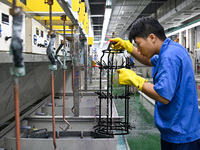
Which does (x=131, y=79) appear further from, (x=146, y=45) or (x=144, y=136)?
(x=144, y=136)

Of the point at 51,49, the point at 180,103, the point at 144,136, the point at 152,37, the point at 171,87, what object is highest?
the point at 152,37

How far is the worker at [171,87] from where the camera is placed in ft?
4.08

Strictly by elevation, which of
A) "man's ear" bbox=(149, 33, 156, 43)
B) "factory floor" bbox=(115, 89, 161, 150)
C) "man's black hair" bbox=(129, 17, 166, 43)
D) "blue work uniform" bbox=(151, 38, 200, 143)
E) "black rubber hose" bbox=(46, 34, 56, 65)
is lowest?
"factory floor" bbox=(115, 89, 161, 150)

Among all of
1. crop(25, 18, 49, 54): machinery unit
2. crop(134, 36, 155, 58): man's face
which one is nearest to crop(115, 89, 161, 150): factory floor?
crop(134, 36, 155, 58): man's face

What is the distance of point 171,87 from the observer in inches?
47.6

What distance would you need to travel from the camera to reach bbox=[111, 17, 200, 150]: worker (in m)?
1.24

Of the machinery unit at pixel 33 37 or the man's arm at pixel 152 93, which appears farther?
the machinery unit at pixel 33 37

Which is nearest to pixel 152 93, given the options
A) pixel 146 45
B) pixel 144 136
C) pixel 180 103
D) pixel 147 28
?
pixel 180 103

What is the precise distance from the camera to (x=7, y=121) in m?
2.24

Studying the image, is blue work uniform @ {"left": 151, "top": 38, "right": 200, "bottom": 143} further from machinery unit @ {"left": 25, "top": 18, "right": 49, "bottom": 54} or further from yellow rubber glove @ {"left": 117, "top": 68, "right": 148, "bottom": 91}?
machinery unit @ {"left": 25, "top": 18, "right": 49, "bottom": 54}

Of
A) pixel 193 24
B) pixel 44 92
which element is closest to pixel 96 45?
pixel 193 24

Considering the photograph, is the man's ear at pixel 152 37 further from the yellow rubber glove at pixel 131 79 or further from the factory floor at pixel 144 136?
the factory floor at pixel 144 136

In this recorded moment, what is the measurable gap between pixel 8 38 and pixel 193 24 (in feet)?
28.2

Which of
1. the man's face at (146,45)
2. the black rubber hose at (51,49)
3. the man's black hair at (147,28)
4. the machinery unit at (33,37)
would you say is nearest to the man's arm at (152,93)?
the man's face at (146,45)
